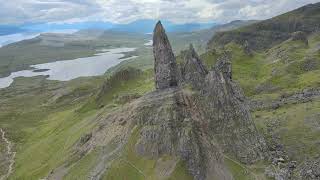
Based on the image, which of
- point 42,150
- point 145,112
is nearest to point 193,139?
point 145,112

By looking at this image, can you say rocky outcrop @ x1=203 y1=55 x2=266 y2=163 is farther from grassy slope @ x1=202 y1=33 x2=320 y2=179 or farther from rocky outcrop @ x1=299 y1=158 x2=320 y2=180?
rocky outcrop @ x1=299 y1=158 x2=320 y2=180

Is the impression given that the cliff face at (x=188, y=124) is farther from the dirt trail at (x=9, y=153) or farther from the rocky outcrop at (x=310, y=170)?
the dirt trail at (x=9, y=153)

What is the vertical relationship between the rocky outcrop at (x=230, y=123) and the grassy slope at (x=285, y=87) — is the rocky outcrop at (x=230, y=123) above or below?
Answer: above

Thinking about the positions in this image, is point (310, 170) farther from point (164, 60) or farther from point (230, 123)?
point (164, 60)

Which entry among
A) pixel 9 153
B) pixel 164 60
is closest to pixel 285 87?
pixel 164 60

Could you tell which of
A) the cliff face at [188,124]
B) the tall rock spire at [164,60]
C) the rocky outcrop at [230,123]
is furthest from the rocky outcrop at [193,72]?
the tall rock spire at [164,60]

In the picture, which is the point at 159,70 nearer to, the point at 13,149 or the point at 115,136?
the point at 115,136

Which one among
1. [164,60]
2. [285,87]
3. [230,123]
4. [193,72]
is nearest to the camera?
[230,123]

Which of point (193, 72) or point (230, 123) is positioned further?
point (193, 72)

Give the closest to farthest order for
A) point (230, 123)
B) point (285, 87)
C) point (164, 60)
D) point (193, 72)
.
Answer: point (230, 123) → point (164, 60) → point (193, 72) → point (285, 87)

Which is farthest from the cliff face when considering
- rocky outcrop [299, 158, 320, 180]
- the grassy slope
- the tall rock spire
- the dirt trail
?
the dirt trail
